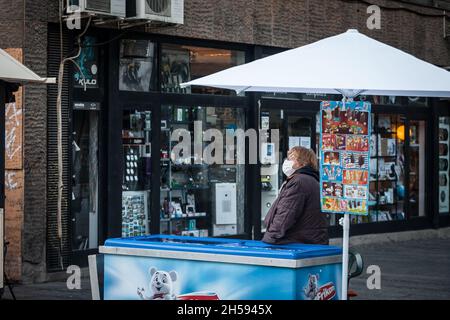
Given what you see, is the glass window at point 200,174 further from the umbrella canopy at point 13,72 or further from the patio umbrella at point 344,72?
the patio umbrella at point 344,72

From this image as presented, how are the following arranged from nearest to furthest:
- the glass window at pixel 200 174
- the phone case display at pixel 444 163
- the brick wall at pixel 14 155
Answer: the brick wall at pixel 14 155, the glass window at pixel 200 174, the phone case display at pixel 444 163

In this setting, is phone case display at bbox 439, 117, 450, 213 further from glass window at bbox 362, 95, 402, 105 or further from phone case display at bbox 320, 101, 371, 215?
phone case display at bbox 320, 101, 371, 215

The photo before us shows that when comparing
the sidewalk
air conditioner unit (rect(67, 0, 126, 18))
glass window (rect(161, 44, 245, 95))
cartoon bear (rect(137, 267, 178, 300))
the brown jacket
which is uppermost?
→ air conditioner unit (rect(67, 0, 126, 18))

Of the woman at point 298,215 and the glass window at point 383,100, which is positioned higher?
the glass window at point 383,100

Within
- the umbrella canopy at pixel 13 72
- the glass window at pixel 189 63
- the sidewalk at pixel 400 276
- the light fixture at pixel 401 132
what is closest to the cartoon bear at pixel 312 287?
the umbrella canopy at pixel 13 72

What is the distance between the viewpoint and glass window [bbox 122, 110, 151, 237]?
44.7 ft

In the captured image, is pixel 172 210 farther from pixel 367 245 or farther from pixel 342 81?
pixel 342 81

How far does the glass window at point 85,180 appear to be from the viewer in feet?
42.2

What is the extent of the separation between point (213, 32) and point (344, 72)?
6562mm

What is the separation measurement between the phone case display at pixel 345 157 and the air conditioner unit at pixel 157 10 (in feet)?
15.6

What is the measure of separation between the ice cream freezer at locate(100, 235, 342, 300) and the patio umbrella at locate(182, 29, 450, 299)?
0.37 metres

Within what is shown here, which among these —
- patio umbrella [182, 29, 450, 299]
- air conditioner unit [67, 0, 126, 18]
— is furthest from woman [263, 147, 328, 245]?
air conditioner unit [67, 0, 126, 18]

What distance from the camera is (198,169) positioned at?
14836 millimetres
